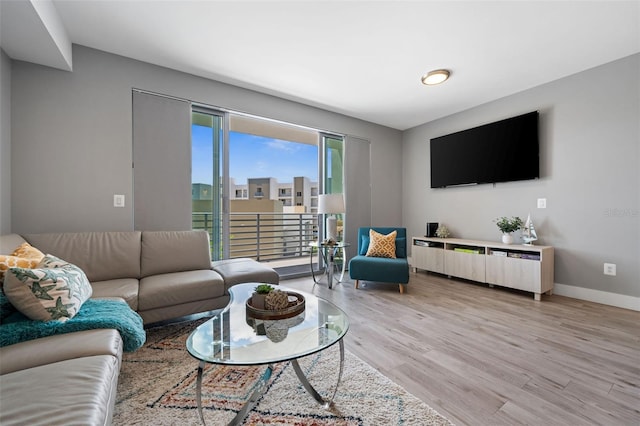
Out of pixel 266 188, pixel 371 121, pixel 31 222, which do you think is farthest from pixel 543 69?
pixel 266 188

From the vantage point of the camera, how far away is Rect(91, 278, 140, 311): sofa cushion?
1835 mm

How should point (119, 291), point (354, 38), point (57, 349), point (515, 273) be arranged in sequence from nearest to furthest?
1. point (57, 349)
2. point (119, 291)
3. point (354, 38)
4. point (515, 273)

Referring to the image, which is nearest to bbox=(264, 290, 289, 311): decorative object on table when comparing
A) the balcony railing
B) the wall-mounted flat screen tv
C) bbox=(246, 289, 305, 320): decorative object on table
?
bbox=(246, 289, 305, 320): decorative object on table

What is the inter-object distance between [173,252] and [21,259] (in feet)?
3.51

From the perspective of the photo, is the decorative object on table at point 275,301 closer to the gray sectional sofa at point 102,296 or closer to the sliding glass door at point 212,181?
the gray sectional sofa at point 102,296

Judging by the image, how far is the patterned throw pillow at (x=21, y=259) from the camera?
4.61 ft

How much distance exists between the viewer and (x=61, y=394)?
84cm

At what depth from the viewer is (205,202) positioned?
322cm

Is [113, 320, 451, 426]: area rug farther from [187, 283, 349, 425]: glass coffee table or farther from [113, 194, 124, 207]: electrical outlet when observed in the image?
[113, 194, 124, 207]: electrical outlet

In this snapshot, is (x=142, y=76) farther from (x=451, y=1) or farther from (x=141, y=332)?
(x=451, y=1)

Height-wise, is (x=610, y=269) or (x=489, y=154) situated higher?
(x=489, y=154)

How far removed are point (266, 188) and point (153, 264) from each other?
4902 mm

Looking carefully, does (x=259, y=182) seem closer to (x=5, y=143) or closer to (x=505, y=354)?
(x=5, y=143)

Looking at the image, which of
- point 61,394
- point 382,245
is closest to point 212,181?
point 382,245
